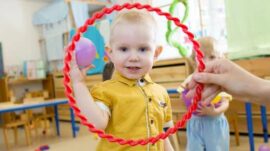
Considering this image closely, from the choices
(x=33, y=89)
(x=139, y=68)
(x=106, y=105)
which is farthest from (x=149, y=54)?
(x=33, y=89)

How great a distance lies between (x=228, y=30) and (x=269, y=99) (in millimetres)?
2543

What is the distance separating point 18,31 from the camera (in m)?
5.90

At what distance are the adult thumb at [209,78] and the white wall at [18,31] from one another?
5564mm

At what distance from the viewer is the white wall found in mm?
5738

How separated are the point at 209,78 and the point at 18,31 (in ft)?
19.0

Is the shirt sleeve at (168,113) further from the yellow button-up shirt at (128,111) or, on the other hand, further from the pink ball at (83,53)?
the pink ball at (83,53)

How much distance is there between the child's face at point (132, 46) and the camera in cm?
95

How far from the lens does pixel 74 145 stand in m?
3.50

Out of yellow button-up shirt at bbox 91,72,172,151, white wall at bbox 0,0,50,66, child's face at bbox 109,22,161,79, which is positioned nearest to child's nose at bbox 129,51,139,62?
child's face at bbox 109,22,161,79

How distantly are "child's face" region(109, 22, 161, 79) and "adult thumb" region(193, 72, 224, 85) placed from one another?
0.28 metres

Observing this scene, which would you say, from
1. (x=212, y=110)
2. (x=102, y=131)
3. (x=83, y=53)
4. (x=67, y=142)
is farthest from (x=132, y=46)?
(x=67, y=142)

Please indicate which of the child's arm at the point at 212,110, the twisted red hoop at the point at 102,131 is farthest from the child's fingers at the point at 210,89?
the child's arm at the point at 212,110

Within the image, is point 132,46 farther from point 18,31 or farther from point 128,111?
point 18,31

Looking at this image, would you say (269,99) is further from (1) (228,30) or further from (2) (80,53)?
(1) (228,30)
